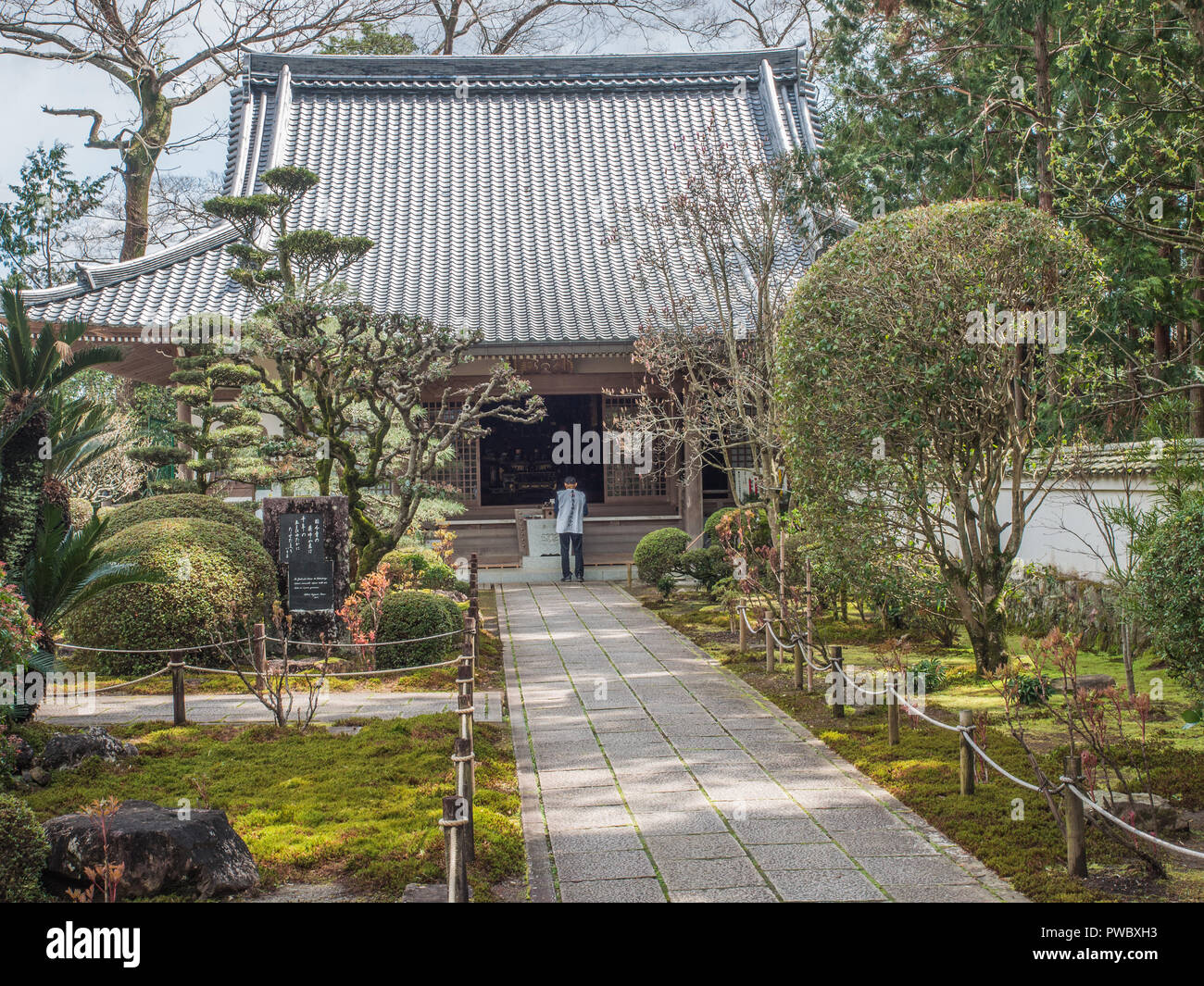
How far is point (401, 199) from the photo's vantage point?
1981 centimetres

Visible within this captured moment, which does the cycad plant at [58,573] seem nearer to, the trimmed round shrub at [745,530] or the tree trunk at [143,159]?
the trimmed round shrub at [745,530]

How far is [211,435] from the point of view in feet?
42.1

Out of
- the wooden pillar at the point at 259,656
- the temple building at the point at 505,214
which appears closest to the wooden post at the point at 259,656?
the wooden pillar at the point at 259,656

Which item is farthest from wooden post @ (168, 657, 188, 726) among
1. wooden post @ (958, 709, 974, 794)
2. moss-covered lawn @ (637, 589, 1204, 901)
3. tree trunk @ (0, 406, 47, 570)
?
wooden post @ (958, 709, 974, 794)

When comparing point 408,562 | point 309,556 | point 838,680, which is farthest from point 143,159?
point 838,680

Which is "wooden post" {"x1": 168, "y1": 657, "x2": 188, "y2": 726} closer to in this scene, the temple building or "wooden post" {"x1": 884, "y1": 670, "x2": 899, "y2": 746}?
"wooden post" {"x1": 884, "y1": 670, "x2": 899, "y2": 746}

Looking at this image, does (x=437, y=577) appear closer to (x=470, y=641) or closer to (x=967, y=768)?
(x=470, y=641)

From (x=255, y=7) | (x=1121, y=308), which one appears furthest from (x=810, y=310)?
(x=255, y=7)

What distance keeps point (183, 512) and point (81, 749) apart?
441cm

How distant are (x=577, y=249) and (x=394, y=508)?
7.66 m

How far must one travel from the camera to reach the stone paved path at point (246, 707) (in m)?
8.01

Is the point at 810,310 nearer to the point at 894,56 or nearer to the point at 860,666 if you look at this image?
the point at 860,666

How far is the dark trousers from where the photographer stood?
663 inches

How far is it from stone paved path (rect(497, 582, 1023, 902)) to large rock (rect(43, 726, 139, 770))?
261 cm
